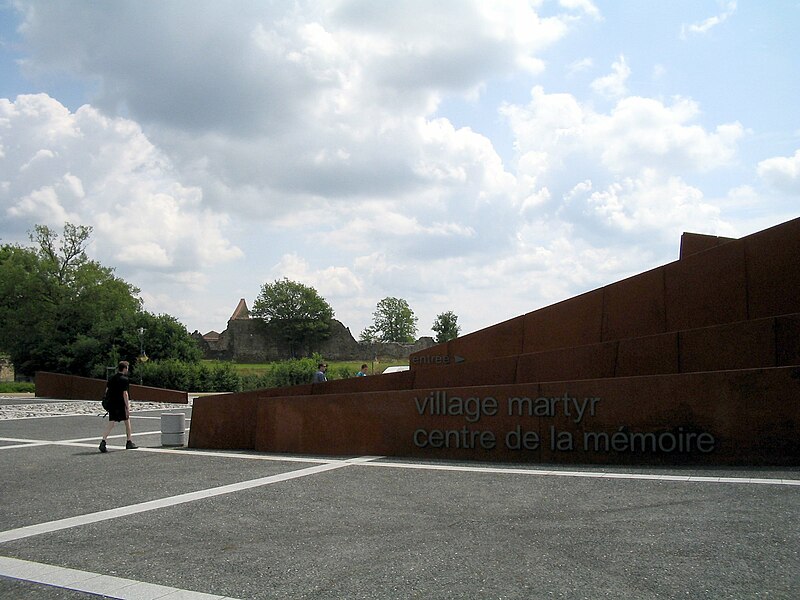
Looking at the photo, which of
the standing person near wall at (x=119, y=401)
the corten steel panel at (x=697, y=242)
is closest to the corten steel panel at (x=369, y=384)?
the standing person near wall at (x=119, y=401)

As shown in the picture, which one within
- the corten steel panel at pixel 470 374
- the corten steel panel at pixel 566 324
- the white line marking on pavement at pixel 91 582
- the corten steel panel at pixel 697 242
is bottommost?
the white line marking on pavement at pixel 91 582

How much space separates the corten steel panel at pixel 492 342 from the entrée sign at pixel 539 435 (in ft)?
12.6

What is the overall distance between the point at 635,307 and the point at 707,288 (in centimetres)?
136

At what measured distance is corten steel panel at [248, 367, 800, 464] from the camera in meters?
8.43

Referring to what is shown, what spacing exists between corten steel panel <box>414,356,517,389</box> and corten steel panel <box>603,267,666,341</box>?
1801 mm

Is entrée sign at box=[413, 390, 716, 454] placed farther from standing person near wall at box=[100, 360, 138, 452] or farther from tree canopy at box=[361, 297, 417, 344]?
tree canopy at box=[361, 297, 417, 344]

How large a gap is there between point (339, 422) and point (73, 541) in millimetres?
5937

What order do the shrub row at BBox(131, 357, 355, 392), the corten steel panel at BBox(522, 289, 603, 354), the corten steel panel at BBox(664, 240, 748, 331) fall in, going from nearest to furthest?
the corten steel panel at BBox(664, 240, 748, 331) → the corten steel panel at BBox(522, 289, 603, 354) → the shrub row at BBox(131, 357, 355, 392)

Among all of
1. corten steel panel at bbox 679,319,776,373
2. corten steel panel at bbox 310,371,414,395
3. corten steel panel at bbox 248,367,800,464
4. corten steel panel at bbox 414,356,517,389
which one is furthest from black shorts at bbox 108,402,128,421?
corten steel panel at bbox 679,319,776,373

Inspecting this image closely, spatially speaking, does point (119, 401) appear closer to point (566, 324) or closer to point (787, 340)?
point (566, 324)

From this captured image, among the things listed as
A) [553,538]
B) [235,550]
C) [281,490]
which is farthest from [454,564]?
[281,490]

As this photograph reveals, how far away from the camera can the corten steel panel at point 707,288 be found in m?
10.6

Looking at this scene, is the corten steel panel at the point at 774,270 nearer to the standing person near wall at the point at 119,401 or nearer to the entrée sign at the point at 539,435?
the entrée sign at the point at 539,435

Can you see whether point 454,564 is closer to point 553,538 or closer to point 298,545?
point 553,538
